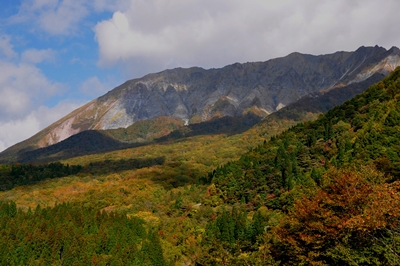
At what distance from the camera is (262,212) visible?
9281 cm

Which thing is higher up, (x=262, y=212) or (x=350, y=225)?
(x=350, y=225)

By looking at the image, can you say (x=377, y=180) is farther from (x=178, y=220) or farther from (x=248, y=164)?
(x=248, y=164)

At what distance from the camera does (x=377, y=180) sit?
3903cm

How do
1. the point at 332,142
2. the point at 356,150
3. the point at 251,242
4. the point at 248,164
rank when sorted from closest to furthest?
the point at 251,242 → the point at 356,150 → the point at 332,142 → the point at 248,164

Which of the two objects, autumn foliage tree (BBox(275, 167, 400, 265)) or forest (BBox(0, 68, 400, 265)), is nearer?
autumn foliage tree (BBox(275, 167, 400, 265))

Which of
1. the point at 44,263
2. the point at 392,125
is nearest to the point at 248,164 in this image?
the point at 392,125

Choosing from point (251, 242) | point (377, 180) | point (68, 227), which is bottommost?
point (251, 242)

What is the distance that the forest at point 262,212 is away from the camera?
36031 millimetres

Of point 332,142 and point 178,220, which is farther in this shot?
point 332,142

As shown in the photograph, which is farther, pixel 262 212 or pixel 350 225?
pixel 262 212

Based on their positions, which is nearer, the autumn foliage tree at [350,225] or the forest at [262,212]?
the autumn foliage tree at [350,225]

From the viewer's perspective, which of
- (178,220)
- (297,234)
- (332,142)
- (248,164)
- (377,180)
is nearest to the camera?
(377,180)

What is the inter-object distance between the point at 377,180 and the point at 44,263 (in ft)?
252

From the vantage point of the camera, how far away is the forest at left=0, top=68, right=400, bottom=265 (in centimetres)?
3603
